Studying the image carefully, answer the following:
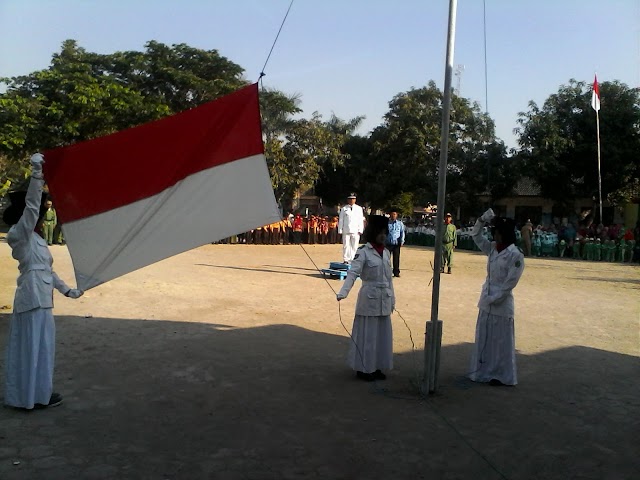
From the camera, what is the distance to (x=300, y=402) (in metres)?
5.24

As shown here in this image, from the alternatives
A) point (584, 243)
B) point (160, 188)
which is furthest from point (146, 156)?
point (584, 243)

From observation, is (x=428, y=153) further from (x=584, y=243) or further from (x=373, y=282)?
(x=373, y=282)

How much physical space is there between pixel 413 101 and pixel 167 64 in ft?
46.5

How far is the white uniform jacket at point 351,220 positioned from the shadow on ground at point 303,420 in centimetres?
784

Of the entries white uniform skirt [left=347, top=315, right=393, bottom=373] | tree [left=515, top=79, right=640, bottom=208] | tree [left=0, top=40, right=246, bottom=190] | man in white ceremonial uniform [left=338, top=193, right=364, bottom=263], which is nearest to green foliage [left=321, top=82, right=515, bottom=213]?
tree [left=515, top=79, right=640, bottom=208]

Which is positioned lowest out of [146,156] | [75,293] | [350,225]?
[75,293]

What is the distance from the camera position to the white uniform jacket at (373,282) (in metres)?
6.04

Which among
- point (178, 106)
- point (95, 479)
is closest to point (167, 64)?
point (178, 106)

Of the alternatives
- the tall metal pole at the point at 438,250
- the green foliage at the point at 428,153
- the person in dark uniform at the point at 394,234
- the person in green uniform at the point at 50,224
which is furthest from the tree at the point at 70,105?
the tall metal pole at the point at 438,250

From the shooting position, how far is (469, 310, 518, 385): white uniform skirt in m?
6.01

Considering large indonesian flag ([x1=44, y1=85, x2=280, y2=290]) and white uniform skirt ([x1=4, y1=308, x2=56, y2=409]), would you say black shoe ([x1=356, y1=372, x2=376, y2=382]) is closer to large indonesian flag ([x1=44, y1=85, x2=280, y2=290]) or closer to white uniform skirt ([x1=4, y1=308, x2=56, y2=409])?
large indonesian flag ([x1=44, y1=85, x2=280, y2=290])

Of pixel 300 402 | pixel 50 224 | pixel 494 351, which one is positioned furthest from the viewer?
pixel 50 224

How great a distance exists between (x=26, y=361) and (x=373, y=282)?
3.30 meters

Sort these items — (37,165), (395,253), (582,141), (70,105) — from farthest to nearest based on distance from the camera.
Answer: (582,141) < (70,105) < (395,253) < (37,165)
